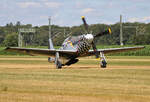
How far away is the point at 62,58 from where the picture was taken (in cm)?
3559

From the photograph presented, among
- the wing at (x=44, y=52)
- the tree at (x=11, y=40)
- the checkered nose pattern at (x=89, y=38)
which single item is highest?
the checkered nose pattern at (x=89, y=38)

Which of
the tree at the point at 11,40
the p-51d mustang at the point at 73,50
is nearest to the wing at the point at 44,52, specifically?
the p-51d mustang at the point at 73,50

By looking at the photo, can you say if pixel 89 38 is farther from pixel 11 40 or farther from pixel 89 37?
pixel 11 40

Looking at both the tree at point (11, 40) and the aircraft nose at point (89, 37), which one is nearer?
the aircraft nose at point (89, 37)

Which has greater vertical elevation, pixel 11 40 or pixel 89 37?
pixel 89 37

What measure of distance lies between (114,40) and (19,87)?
137989mm

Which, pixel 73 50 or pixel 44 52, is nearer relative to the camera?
pixel 73 50

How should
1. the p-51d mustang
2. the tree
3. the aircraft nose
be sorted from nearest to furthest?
1. the aircraft nose
2. the p-51d mustang
3. the tree

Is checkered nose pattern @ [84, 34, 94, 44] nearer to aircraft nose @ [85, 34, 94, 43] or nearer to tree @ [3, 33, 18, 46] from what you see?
aircraft nose @ [85, 34, 94, 43]

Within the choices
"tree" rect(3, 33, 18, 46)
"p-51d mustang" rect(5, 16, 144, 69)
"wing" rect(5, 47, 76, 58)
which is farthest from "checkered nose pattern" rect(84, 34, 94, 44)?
"tree" rect(3, 33, 18, 46)

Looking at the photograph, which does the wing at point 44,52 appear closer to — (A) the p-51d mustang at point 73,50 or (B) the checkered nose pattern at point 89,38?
(A) the p-51d mustang at point 73,50

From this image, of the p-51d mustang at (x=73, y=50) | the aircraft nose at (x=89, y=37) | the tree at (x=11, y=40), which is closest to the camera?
the aircraft nose at (x=89, y=37)

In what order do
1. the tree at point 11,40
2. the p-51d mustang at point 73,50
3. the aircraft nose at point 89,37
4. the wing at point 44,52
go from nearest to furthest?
the aircraft nose at point 89,37
the p-51d mustang at point 73,50
the wing at point 44,52
the tree at point 11,40

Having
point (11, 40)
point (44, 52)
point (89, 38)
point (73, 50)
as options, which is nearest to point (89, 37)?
point (89, 38)
